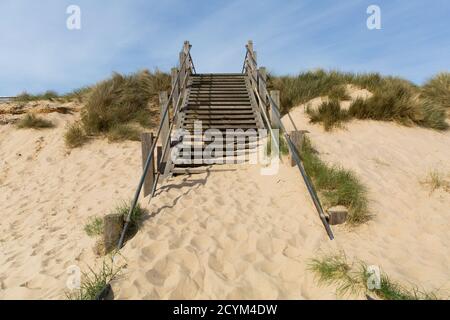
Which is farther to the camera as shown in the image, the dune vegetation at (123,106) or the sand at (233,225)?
the dune vegetation at (123,106)

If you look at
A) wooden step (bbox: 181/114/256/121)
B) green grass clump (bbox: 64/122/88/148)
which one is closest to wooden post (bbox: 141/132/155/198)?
wooden step (bbox: 181/114/256/121)

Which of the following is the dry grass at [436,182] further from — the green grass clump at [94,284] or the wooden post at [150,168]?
the green grass clump at [94,284]

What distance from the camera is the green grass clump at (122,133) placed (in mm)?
9039

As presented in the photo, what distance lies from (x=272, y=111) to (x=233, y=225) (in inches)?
Answer: 151

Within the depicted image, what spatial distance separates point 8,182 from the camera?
25.3 ft

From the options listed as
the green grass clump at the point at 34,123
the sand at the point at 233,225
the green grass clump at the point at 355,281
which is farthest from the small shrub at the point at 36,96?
the green grass clump at the point at 355,281

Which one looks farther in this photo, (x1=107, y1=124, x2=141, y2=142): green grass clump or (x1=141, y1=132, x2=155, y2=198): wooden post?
(x1=107, y1=124, x2=141, y2=142): green grass clump

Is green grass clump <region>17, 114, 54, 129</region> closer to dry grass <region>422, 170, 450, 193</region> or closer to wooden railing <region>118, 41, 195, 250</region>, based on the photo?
wooden railing <region>118, 41, 195, 250</region>

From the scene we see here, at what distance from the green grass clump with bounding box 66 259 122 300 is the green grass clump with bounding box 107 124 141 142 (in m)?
6.30

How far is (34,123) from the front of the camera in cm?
999

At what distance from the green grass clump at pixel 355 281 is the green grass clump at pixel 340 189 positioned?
144 cm

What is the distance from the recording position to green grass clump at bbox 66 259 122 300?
2.76m

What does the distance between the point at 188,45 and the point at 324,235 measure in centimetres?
879
